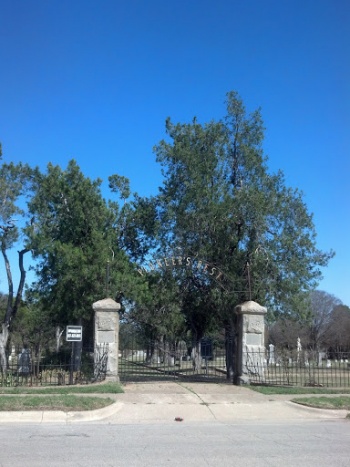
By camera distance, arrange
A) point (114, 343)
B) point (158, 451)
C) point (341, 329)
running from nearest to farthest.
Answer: point (158, 451)
point (114, 343)
point (341, 329)

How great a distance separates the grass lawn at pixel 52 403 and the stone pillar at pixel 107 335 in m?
3.20

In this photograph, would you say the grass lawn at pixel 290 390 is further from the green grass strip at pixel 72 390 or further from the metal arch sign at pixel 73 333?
the metal arch sign at pixel 73 333

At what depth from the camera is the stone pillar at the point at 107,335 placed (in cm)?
1526

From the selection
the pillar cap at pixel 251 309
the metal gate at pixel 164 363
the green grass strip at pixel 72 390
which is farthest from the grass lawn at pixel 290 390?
the green grass strip at pixel 72 390

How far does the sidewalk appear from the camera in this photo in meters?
10.8

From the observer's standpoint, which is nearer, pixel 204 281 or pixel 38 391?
pixel 38 391

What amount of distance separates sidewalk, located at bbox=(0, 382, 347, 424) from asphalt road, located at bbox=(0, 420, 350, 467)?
601 millimetres

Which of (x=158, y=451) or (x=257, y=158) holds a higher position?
(x=257, y=158)

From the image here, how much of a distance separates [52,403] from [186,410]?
313cm

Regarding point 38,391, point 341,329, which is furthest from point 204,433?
point 341,329

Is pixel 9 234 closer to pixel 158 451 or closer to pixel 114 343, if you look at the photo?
pixel 114 343

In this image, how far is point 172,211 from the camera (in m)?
20.1

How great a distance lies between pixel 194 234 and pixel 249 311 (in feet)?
16.4

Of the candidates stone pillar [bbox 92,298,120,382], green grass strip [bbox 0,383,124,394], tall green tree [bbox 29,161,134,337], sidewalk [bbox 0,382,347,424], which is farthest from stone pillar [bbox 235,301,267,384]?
tall green tree [bbox 29,161,134,337]
